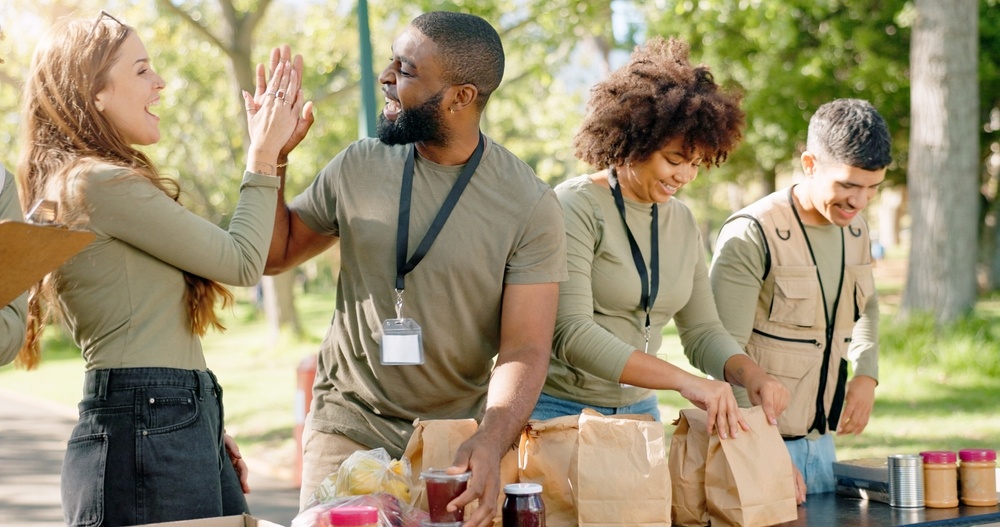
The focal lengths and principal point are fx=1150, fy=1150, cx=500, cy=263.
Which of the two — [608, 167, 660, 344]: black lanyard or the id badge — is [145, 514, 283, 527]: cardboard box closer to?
the id badge

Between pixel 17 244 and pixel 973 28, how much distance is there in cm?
1088

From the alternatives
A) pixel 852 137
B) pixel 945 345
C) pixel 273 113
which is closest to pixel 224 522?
pixel 273 113

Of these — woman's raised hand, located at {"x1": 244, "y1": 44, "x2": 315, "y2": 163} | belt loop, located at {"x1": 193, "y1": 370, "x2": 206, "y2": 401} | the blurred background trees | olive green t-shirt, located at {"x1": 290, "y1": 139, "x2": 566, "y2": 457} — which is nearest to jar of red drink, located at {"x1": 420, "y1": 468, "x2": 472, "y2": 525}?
olive green t-shirt, located at {"x1": 290, "y1": 139, "x2": 566, "y2": 457}

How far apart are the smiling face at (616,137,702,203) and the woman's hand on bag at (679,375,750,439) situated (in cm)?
71

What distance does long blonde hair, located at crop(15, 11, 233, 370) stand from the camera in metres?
2.74

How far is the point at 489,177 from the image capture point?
121 inches

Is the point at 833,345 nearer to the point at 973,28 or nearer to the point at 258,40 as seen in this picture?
the point at 973,28

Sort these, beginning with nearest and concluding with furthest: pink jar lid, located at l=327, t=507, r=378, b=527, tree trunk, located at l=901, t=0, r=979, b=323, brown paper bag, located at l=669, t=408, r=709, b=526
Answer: pink jar lid, located at l=327, t=507, r=378, b=527 → brown paper bag, located at l=669, t=408, r=709, b=526 → tree trunk, located at l=901, t=0, r=979, b=323

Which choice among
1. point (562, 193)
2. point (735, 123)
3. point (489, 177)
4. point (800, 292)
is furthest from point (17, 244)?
point (800, 292)

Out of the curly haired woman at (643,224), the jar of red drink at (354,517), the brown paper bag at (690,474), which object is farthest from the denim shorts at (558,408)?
the jar of red drink at (354,517)

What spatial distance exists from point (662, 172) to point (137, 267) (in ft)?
5.18

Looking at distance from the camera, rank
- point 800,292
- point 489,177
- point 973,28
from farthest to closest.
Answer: point 973,28 < point 800,292 < point 489,177

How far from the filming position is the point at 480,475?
2.62 metres

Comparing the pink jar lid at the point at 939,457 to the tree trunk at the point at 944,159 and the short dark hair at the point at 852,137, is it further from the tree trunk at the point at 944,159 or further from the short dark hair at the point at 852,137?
the tree trunk at the point at 944,159
